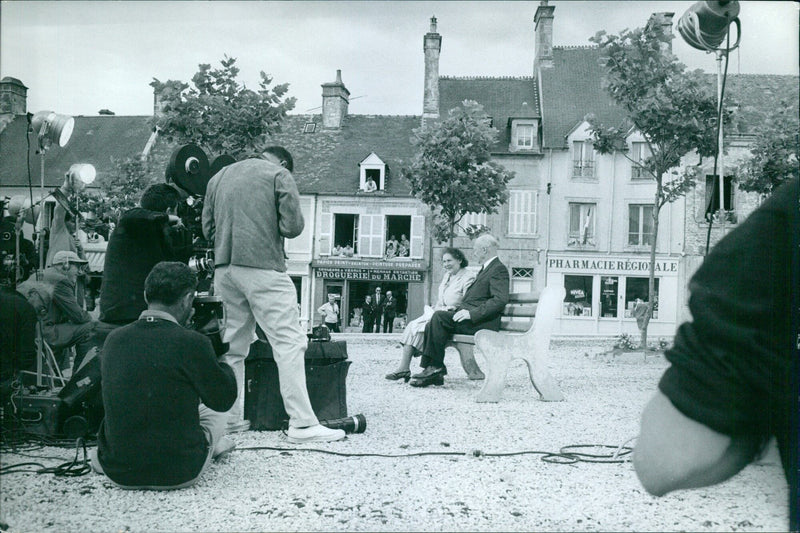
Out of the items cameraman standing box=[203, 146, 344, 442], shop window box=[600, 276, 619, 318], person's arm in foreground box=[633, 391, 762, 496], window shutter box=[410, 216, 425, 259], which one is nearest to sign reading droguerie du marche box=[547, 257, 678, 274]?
shop window box=[600, 276, 619, 318]

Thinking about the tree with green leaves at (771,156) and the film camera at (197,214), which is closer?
the film camera at (197,214)

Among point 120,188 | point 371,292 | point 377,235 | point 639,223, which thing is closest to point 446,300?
point 120,188

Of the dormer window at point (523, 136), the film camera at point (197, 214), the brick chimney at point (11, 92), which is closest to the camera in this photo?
the brick chimney at point (11, 92)

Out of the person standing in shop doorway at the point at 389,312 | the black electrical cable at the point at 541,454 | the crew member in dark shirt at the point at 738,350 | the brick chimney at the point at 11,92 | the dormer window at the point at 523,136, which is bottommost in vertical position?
the person standing in shop doorway at the point at 389,312

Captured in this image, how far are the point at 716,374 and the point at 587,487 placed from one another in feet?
9.72

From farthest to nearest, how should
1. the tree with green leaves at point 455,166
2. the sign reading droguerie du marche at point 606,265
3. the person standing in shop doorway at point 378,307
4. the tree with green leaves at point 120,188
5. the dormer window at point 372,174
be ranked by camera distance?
the dormer window at point 372,174, the sign reading droguerie du marche at point 606,265, the person standing in shop doorway at point 378,307, the tree with green leaves at point 120,188, the tree with green leaves at point 455,166

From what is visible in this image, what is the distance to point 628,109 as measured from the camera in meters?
12.1

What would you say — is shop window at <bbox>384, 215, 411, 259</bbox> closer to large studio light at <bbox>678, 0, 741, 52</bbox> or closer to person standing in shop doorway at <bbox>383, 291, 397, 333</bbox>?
person standing in shop doorway at <bbox>383, 291, 397, 333</bbox>

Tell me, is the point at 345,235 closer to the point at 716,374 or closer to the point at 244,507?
the point at 244,507

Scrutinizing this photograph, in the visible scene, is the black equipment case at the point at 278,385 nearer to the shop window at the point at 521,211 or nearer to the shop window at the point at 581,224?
the shop window at the point at 521,211

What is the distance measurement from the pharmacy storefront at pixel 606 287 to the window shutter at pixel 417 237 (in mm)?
5489

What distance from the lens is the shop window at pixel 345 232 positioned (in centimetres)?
3159

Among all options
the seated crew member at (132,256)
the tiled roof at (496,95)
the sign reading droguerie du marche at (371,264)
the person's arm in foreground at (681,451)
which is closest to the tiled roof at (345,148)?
the tiled roof at (496,95)

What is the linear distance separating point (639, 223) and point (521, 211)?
Result: 4.99m
